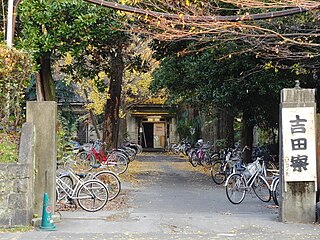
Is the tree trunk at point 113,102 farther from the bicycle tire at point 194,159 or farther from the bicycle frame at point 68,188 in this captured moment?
the bicycle frame at point 68,188

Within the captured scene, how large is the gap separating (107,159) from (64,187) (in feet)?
25.7

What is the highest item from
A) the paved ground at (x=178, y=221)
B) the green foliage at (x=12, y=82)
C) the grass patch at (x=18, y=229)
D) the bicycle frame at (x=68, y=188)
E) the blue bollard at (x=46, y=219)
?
the green foliage at (x=12, y=82)

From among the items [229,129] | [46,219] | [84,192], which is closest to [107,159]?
[229,129]

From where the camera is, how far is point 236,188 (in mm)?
11867

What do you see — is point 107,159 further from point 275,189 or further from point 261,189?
point 275,189

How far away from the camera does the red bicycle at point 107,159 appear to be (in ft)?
56.6

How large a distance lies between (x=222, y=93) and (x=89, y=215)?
6223mm

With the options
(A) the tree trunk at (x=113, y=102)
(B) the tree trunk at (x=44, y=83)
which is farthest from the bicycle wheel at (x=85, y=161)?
(B) the tree trunk at (x=44, y=83)

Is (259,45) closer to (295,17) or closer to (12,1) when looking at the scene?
(295,17)

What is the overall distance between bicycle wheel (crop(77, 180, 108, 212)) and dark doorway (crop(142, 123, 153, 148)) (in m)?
29.1

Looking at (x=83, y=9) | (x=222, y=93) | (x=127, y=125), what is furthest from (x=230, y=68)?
(x=127, y=125)

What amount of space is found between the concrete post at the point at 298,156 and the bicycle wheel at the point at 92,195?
3.57m

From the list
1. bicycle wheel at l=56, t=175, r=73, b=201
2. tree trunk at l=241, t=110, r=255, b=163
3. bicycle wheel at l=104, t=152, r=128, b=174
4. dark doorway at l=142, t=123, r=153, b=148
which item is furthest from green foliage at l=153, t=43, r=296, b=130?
dark doorway at l=142, t=123, r=153, b=148

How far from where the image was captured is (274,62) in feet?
42.6
